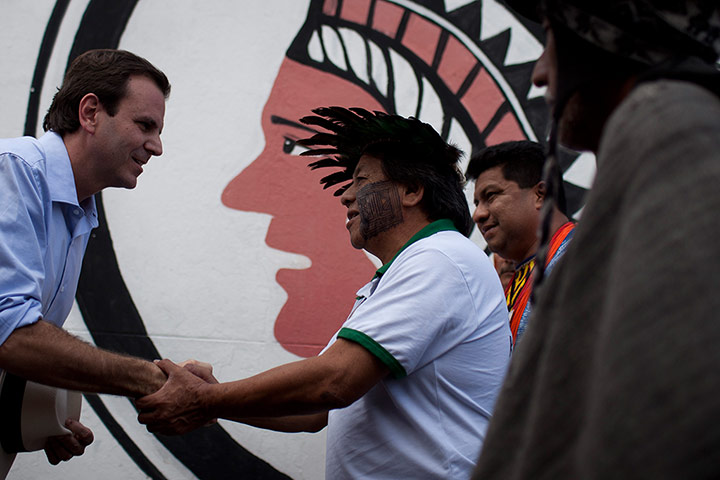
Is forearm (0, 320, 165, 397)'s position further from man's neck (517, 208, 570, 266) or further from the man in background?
the man in background

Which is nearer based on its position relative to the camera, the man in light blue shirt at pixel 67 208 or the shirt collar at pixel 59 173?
the man in light blue shirt at pixel 67 208

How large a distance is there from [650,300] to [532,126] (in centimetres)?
350

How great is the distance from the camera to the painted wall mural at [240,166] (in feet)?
11.0

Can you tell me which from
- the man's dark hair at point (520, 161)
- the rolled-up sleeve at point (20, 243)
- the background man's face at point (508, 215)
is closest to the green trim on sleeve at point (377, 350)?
the rolled-up sleeve at point (20, 243)

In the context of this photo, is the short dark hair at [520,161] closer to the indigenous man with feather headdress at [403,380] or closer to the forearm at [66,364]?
the indigenous man with feather headdress at [403,380]

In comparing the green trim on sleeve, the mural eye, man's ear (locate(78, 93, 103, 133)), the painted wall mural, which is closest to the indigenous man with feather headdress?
the green trim on sleeve

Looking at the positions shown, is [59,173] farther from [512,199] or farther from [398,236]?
[512,199]

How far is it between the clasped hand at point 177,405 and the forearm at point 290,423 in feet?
0.93

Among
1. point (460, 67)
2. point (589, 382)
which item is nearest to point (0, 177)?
point (589, 382)

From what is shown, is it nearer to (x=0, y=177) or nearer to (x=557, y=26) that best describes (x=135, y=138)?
(x=0, y=177)

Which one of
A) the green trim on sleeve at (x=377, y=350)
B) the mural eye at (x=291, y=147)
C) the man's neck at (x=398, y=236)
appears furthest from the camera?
the mural eye at (x=291, y=147)

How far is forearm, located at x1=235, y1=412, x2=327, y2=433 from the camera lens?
236 cm

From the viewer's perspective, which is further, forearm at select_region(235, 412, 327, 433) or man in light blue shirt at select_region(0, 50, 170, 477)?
forearm at select_region(235, 412, 327, 433)

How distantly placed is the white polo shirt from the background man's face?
118 centimetres
